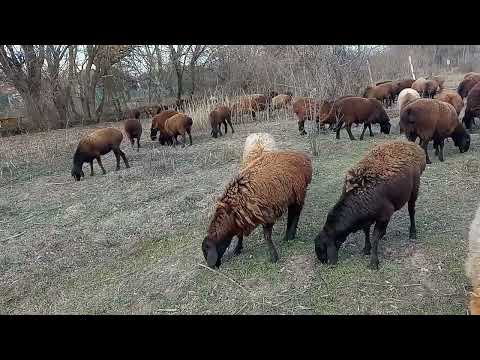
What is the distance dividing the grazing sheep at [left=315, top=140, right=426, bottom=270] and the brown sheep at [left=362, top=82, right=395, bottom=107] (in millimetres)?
12907

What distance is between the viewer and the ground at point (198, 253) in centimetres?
459

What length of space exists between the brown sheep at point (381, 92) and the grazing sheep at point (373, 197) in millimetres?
12907

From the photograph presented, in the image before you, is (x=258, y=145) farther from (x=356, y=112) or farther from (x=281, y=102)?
(x=281, y=102)

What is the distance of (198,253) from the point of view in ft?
19.7

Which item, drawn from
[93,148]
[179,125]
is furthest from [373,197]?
[179,125]

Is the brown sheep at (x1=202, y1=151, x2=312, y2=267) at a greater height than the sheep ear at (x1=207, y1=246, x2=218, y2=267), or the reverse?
the brown sheep at (x1=202, y1=151, x2=312, y2=267)

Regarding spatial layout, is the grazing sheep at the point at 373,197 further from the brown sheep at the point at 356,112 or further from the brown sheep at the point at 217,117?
the brown sheep at the point at 217,117

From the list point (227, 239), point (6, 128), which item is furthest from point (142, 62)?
point (227, 239)

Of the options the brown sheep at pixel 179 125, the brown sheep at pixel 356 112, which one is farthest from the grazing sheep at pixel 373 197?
the brown sheep at pixel 179 125

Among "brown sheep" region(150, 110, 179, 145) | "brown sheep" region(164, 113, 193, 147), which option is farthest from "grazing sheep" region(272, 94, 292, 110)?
"brown sheep" region(164, 113, 193, 147)

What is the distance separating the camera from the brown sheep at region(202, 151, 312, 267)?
5.27 meters

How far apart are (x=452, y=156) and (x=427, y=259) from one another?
510cm

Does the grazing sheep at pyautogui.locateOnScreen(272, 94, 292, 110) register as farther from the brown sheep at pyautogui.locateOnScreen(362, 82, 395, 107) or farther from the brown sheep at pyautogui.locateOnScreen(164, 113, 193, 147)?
the brown sheep at pyautogui.locateOnScreen(164, 113, 193, 147)

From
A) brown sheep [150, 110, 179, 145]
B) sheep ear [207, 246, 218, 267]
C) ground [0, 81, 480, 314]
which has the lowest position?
ground [0, 81, 480, 314]
